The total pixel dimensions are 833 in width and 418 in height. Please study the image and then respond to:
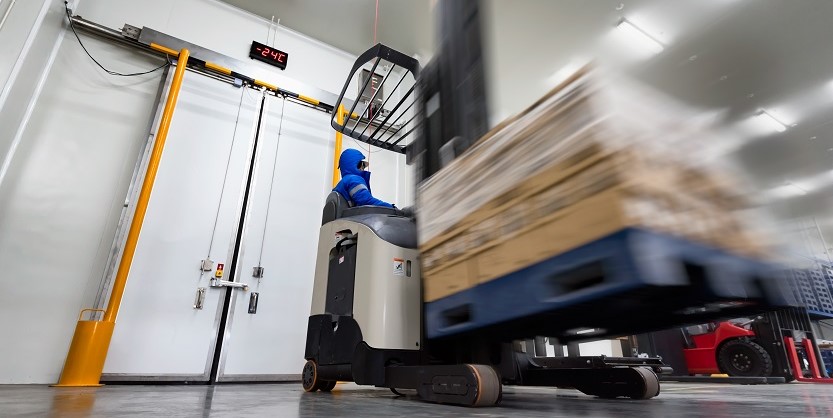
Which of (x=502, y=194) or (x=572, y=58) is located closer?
(x=502, y=194)

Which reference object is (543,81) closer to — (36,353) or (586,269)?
(586,269)

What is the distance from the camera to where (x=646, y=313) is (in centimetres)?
126

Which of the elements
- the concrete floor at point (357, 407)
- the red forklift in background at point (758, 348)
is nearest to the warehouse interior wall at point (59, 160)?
the concrete floor at point (357, 407)

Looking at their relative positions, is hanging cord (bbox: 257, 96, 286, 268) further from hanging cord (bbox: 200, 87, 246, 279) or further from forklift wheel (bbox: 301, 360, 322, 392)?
forklift wheel (bbox: 301, 360, 322, 392)

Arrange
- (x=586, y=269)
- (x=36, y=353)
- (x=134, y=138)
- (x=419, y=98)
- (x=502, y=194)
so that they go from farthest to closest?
(x=134, y=138) → (x=36, y=353) → (x=419, y=98) → (x=502, y=194) → (x=586, y=269)

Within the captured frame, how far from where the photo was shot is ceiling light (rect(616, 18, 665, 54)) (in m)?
4.86

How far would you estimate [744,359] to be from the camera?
4.84 metres

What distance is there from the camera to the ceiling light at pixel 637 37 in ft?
15.9

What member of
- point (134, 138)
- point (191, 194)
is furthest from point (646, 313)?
point (134, 138)

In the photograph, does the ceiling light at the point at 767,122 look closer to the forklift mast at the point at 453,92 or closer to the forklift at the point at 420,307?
the forklift at the point at 420,307

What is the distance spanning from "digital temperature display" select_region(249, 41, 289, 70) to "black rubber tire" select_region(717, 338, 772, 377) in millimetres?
6968

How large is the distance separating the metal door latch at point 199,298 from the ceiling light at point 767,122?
813cm

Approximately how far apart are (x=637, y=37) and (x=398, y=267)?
485 centimetres

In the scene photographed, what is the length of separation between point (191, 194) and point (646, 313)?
4.33m
